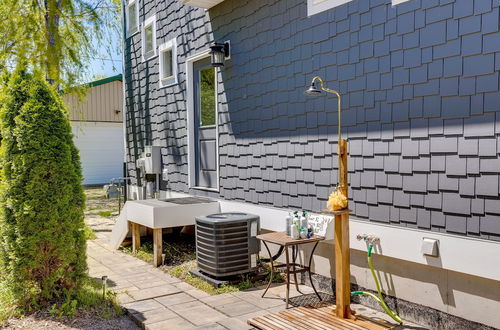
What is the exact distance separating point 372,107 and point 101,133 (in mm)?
14875

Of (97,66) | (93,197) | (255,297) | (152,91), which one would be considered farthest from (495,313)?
(93,197)

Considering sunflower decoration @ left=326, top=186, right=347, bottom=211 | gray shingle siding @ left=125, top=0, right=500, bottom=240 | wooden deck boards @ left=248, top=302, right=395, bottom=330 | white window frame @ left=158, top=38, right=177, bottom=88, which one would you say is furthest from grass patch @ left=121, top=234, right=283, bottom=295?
white window frame @ left=158, top=38, right=177, bottom=88

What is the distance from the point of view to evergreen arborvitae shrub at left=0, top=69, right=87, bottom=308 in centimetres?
381

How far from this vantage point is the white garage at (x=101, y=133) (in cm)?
1645

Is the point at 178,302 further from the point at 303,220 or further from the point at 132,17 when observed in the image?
the point at 132,17

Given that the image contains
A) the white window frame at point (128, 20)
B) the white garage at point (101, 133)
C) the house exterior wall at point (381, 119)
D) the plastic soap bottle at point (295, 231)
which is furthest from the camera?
the white garage at point (101, 133)

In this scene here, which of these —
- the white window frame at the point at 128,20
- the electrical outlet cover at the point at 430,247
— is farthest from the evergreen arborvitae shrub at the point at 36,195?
the white window frame at the point at 128,20

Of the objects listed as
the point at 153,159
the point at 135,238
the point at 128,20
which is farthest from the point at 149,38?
the point at 135,238

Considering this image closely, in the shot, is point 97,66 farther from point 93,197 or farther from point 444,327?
point 444,327

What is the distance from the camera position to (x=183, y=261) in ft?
19.0

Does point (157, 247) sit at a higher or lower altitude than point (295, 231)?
lower

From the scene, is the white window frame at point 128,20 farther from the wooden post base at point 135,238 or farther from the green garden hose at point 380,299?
the green garden hose at point 380,299

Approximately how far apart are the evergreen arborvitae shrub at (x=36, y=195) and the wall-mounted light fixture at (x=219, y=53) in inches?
90.4

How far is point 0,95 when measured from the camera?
3955mm
